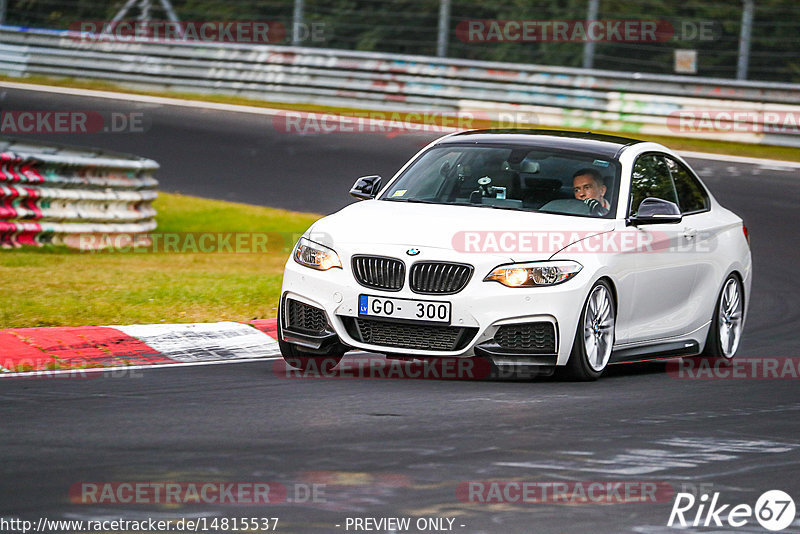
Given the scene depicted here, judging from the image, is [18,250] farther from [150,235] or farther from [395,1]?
[395,1]

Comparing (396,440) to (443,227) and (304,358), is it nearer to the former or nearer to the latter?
(443,227)

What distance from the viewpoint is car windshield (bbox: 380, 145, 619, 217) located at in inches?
381

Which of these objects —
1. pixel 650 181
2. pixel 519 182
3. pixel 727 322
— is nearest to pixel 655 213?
pixel 650 181

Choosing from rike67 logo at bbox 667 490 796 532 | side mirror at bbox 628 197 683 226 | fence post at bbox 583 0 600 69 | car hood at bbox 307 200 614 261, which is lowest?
rike67 logo at bbox 667 490 796 532

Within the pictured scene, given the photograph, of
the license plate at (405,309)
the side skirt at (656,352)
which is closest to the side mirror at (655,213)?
the side skirt at (656,352)

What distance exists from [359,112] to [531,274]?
60.9 feet

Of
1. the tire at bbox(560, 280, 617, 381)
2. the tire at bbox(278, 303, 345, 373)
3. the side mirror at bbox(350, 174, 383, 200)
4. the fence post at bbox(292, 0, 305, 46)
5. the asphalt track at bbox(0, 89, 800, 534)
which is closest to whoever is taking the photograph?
the asphalt track at bbox(0, 89, 800, 534)

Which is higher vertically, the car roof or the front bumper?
the car roof

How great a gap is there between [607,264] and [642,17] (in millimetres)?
17262

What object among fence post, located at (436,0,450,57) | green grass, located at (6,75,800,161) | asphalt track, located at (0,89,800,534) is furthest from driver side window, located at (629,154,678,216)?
fence post, located at (436,0,450,57)

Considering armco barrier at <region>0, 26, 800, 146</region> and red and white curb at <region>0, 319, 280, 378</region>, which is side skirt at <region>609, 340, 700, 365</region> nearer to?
red and white curb at <region>0, 319, 280, 378</region>

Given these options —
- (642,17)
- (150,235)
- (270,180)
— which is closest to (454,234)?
(150,235)

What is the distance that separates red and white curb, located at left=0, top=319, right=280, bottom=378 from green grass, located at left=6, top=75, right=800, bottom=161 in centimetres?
1419

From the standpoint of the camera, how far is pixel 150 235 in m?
17.6
